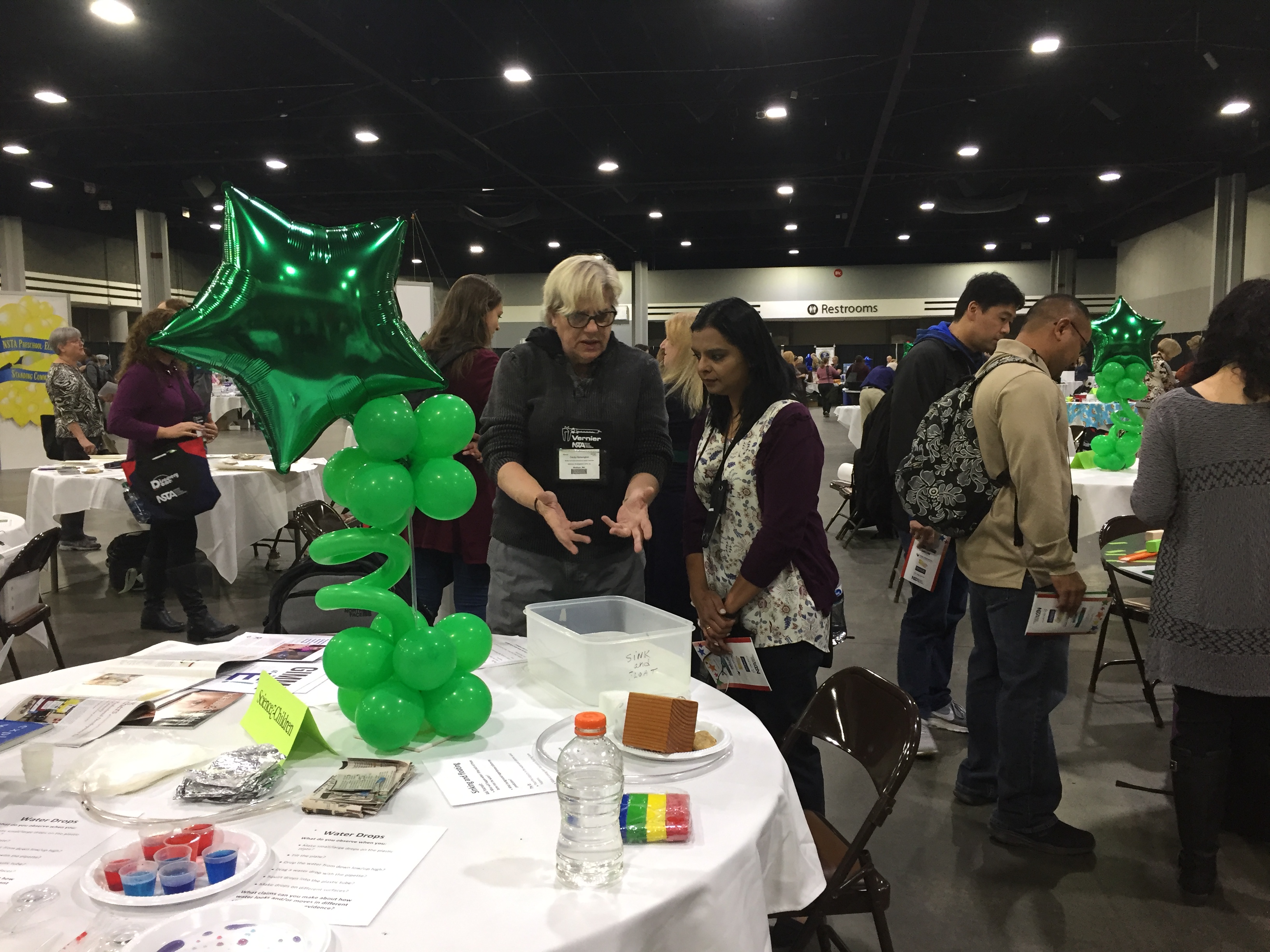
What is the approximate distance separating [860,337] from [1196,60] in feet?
51.0

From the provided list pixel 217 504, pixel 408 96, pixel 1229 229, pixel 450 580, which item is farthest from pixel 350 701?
A: pixel 1229 229

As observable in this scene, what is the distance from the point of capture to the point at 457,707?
1.33 metres

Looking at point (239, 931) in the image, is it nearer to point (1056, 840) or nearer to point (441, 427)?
point (441, 427)

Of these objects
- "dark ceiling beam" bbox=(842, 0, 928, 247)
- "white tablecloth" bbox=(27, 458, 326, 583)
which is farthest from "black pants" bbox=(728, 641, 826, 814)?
"dark ceiling beam" bbox=(842, 0, 928, 247)

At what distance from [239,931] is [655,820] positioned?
1.52 ft

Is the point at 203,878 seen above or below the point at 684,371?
below

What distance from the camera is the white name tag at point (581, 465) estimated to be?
1.98 meters

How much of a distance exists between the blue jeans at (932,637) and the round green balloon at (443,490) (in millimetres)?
2022

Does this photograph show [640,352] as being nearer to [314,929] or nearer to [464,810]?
[464,810]

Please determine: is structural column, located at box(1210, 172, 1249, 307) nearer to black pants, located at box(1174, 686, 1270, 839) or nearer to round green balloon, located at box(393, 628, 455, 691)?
black pants, located at box(1174, 686, 1270, 839)

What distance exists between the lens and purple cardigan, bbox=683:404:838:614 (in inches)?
73.0

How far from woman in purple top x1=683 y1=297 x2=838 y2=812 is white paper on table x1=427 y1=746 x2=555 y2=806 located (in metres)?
0.78

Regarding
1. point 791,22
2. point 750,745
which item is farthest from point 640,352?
point 791,22

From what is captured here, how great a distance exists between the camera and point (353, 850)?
1021mm
